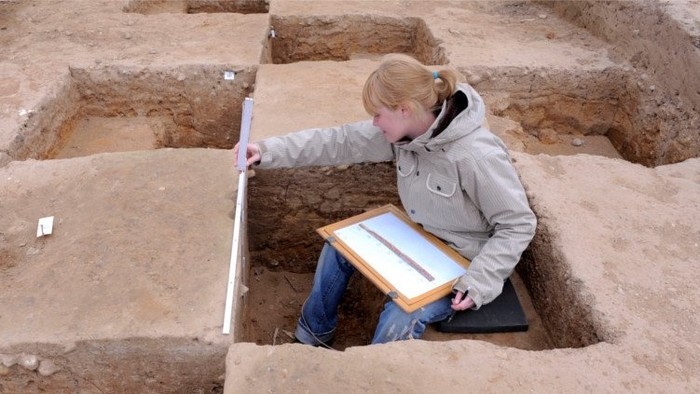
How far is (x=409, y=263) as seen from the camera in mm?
2490

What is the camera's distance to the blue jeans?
2.30 meters

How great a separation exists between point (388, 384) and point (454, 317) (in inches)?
22.7

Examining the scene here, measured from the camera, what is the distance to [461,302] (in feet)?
7.54

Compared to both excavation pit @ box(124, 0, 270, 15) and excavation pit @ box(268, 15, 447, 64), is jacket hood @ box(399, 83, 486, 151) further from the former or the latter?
excavation pit @ box(124, 0, 270, 15)

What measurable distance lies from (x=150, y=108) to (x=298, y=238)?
1913 mm

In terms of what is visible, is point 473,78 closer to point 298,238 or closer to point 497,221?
point 298,238

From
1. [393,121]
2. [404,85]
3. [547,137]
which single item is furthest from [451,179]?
[547,137]

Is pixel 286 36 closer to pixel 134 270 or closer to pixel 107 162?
pixel 107 162

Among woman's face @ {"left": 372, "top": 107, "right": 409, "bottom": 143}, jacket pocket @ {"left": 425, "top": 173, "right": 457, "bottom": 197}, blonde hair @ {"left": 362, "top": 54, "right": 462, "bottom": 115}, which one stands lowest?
jacket pocket @ {"left": 425, "top": 173, "right": 457, "bottom": 197}

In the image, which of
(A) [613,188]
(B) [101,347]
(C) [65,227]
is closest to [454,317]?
(A) [613,188]

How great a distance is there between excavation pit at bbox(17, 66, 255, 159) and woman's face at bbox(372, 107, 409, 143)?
7.60ft

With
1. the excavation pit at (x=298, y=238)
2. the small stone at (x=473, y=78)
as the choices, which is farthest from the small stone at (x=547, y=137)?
the excavation pit at (x=298, y=238)

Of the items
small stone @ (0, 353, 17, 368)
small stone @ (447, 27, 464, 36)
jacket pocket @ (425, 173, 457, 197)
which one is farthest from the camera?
small stone @ (447, 27, 464, 36)

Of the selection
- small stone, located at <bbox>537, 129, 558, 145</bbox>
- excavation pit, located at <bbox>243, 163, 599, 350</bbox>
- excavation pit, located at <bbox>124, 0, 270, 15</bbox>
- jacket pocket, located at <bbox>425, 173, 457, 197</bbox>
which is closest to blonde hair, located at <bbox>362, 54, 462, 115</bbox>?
jacket pocket, located at <bbox>425, 173, 457, 197</bbox>
